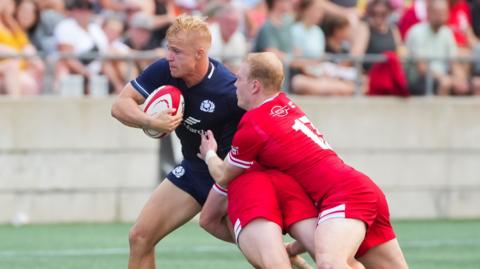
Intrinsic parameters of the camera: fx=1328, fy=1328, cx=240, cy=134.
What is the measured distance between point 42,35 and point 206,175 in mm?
6404

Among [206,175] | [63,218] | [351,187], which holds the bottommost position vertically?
[63,218]

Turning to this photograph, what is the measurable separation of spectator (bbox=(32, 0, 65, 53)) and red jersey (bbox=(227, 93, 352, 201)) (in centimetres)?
700

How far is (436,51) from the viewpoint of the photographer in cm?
1532

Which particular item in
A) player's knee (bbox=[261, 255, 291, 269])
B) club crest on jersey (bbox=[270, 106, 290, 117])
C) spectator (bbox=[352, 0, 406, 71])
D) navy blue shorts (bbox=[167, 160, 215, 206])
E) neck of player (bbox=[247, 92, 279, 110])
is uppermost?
neck of player (bbox=[247, 92, 279, 110])

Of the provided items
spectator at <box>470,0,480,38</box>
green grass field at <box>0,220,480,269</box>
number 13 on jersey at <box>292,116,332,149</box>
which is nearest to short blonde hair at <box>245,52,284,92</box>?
number 13 on jersey at <box>292,116,332,149</box>

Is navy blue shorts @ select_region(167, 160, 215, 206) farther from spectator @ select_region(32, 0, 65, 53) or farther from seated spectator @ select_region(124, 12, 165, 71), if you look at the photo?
spectator @ select_region(32, 0, 65, 53)

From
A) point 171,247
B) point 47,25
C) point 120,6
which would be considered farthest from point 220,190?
point 120,6

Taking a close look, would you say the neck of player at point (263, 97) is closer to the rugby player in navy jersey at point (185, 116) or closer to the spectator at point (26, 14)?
the rugby player in navy jersey at point (185, 116)

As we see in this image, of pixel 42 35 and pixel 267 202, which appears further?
pixel 42 35

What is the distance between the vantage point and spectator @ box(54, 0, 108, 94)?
14.3 metres

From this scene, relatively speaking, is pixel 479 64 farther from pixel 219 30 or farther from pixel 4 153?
pixel 4 153

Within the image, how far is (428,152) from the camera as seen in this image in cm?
1536

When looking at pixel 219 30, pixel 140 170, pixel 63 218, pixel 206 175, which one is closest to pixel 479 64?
pixel 219 30

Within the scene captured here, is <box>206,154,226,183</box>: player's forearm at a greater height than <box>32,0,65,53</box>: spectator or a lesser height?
greater
